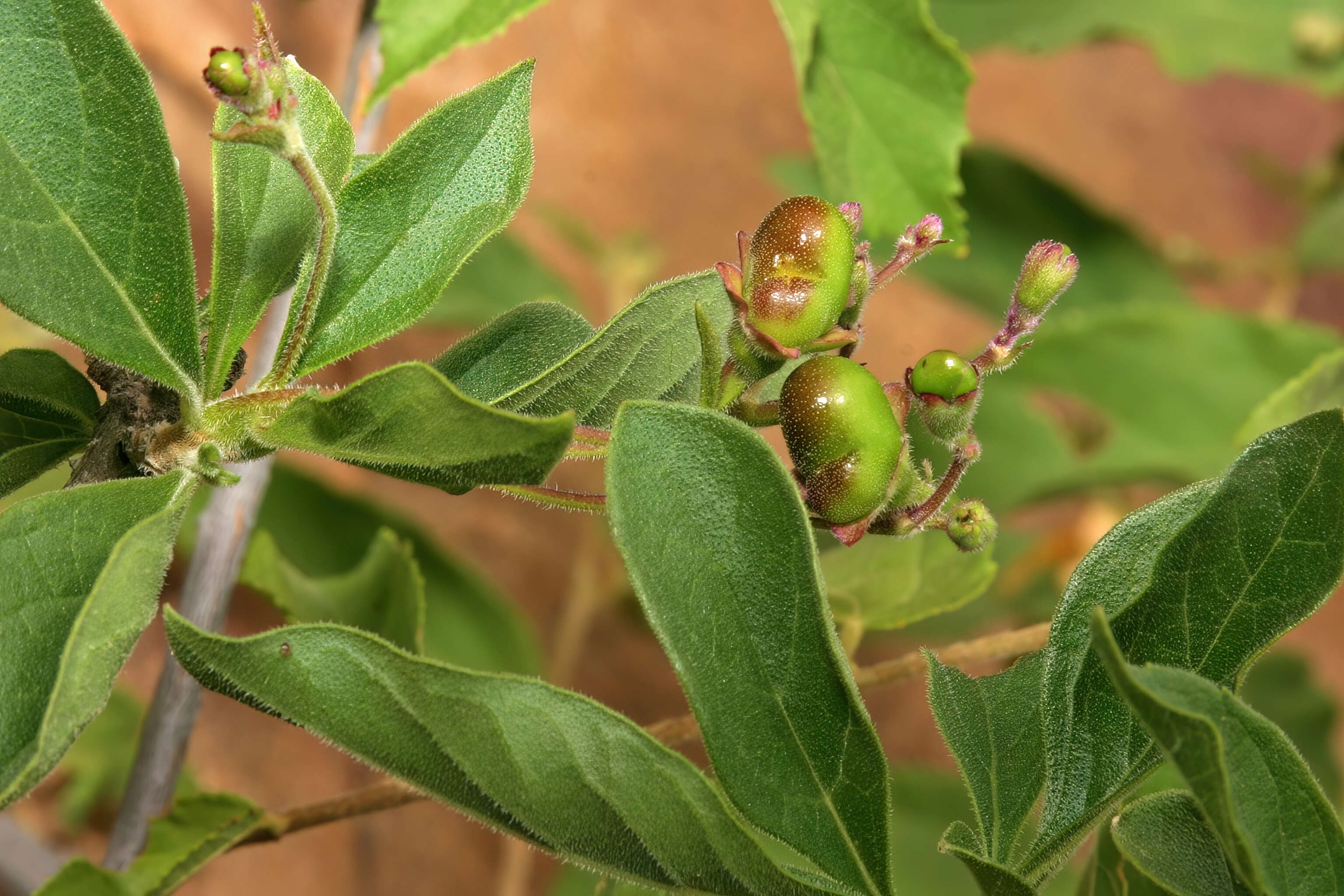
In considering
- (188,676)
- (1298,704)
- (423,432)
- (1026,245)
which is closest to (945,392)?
(423,432)

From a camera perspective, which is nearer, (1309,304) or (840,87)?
(840,87)

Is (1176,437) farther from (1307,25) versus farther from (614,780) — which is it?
(614,780)

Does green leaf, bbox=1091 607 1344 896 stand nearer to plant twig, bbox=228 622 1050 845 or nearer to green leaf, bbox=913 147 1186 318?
plant twig, bbox=228 622 1050 845

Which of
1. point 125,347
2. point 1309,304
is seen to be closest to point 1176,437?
point 125,347

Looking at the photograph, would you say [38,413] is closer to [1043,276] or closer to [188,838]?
[188,838]

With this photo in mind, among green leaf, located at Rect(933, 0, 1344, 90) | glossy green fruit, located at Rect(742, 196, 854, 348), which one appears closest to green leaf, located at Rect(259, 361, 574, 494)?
glossy green fruit, located at Rect(742, 196, 854, 348)
